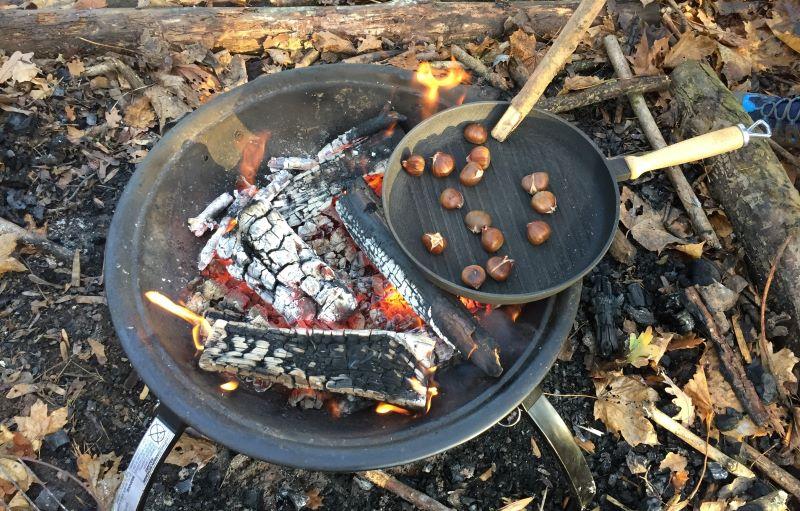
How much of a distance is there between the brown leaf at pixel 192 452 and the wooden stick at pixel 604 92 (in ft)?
9.03

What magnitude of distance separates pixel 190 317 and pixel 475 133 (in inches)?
60.2

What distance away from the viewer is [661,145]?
12.0ft

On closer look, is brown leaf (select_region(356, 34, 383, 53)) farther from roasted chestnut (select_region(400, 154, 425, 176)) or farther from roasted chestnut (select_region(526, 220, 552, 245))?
roasted chestnut (select_region(526, 220, 552, 245))

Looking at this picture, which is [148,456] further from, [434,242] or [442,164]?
[442,164]

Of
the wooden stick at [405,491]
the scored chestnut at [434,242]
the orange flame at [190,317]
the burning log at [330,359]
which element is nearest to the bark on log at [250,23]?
the scored chestnut at [434,242]

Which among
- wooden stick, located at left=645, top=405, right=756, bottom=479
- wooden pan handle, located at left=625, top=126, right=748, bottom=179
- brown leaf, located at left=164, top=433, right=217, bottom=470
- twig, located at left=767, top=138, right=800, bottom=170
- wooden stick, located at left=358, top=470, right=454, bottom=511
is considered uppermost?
wooden pan handle, located at left=625, top=126, right=748, bottom=179

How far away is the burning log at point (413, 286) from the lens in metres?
2.29

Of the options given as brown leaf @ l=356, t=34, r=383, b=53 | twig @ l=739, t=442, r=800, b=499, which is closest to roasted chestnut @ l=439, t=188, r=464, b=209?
brown leaf @ l=356, t=34, r=383, b=53

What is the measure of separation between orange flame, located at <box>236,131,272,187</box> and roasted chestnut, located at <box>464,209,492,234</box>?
3.70ft

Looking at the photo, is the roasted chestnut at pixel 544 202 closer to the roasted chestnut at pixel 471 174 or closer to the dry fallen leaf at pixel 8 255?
the roasted chestnut at pixel 471 174

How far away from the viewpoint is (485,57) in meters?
4.01

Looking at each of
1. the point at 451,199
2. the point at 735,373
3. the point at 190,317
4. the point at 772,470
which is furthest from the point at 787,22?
the point at 190,317

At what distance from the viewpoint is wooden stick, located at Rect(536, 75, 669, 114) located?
364 centimetres

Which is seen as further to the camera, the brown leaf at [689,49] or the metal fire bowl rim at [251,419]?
the brown leaf at [689,49]
